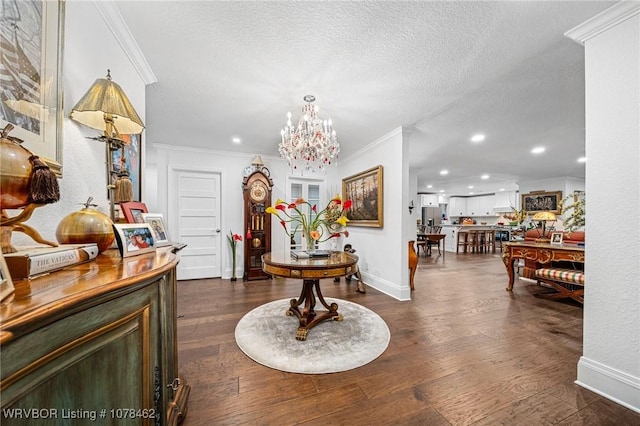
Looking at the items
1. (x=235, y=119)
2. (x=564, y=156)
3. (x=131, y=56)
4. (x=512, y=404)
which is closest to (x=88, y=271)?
(x=131, y=56)

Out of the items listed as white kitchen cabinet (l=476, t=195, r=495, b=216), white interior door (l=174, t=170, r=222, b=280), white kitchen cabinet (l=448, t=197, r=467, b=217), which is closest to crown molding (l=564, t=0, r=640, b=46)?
white interior door (l=174, t=170, r=222, b=280)

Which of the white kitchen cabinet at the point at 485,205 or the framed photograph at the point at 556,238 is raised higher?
the white kitchen cabinet at the point at 485,205

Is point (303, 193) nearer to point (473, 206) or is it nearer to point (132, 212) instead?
point (132, 212)

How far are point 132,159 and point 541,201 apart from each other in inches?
410

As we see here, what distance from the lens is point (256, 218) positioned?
4414 millimetres

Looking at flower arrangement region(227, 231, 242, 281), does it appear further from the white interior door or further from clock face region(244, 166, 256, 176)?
clock face region(244, 166, 256, 176)

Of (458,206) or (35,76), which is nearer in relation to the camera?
(35,76)

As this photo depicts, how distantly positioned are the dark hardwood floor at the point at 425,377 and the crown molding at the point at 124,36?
2.41 m

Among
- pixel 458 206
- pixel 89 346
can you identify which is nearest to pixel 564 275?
pixel 89 346

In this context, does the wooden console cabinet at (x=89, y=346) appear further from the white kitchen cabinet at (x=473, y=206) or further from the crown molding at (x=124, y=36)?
the white kitchen cabinet at (x=473, y=206)

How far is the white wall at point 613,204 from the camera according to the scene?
138cm

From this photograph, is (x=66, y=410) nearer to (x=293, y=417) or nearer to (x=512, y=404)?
(x=293, y=417)

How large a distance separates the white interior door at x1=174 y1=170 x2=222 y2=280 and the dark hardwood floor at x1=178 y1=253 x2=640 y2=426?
1.48m

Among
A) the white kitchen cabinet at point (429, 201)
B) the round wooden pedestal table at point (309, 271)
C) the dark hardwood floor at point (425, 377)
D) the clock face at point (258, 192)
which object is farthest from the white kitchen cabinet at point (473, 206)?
the round wooden pedestal table at point (309, 271)
